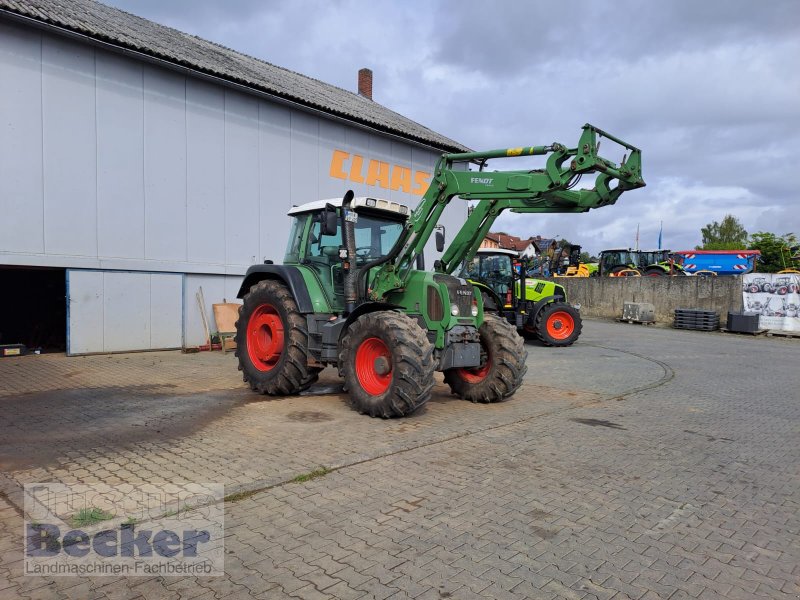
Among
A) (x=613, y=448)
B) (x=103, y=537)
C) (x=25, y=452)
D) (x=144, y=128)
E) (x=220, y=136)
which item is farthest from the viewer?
(x=220, y=136)

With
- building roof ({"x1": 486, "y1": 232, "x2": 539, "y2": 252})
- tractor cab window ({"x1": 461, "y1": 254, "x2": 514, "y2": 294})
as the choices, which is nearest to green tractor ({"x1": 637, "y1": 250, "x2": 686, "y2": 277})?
tractor cab window ({"x1": 461, "y1": 254, "x2": 514, "y2": 294})

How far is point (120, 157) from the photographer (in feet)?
37.0

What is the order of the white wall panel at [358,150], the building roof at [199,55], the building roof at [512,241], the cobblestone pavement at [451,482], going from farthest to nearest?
the building roof at [512,241]
the white wall panel at [358,150]
the building roof at [199,55]
the cobblestone pavement at [451,482]

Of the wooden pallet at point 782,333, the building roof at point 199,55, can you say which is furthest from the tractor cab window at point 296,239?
the wooden pallet at point 782,333

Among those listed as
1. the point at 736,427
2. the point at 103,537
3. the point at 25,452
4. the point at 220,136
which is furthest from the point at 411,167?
the point at 103,537

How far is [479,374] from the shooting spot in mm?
7609

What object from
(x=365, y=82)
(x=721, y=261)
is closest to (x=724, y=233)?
(x=721, y=261)

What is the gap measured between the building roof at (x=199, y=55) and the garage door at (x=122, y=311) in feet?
14.8

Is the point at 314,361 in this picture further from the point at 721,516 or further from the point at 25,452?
the point at 721,516

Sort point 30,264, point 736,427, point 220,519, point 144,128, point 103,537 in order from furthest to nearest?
point 144,128 → point 30,264 → point 736,427 → point 220,519 → point 103,537

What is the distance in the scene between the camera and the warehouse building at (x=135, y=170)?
33.4 feet

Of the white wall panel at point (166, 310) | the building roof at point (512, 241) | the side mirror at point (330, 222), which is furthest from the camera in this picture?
the building roof at point (512, 241)

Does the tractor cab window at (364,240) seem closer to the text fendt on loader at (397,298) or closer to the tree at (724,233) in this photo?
the text fendt on loader at (397,298)

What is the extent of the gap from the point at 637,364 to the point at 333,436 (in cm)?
845
